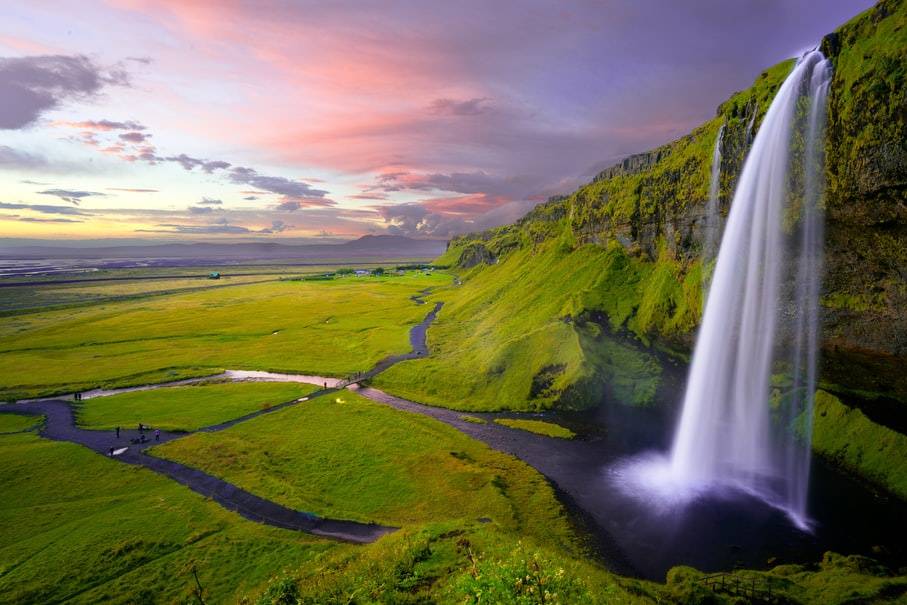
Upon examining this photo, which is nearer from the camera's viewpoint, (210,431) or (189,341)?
(210,431)

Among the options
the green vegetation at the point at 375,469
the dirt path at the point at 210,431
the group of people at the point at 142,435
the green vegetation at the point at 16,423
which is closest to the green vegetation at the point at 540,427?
the green vegetation at the point at 375,469

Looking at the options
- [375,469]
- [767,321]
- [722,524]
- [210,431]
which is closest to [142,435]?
[210,431]

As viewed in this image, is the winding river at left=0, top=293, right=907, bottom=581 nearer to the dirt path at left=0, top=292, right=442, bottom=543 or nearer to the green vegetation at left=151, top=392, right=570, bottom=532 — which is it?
the dirt path at left=0, top=292, right=442, bottom=543

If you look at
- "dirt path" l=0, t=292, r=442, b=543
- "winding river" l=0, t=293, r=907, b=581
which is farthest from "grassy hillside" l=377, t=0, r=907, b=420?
"dirt path" l=0, t=292, r=442, b=543

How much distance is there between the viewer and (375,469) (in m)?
50.9

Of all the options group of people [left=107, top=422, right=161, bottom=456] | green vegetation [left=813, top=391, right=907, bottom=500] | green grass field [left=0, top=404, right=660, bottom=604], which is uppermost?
green vegetation [left=813, top=391, right=907, bottom=500]

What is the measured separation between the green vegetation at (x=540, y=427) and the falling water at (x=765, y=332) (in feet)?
35.7

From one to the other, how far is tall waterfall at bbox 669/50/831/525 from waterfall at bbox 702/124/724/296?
9.36 metres

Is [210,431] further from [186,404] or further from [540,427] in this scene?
[540,427]

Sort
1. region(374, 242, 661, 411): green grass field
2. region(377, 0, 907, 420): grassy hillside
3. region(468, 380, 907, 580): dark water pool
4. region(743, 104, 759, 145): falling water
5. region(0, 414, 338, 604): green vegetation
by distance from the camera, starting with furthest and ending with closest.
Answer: region(374, 242, 661, 411): green grass field < region(743, 104, 759, 145): falling water < region(377, 0, 907, 420): grassy hillside < region(468, 380, 907, 580): dark water pool < region(0, 414, 338, 604): green vegetation

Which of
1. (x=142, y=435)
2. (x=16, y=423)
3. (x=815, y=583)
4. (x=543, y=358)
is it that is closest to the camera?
(x=815, y=583)

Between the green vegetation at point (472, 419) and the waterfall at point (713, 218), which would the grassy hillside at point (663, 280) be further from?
the green vegetation at point (472, 419)

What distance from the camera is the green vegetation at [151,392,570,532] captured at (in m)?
42.0

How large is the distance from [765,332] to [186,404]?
91.8m
